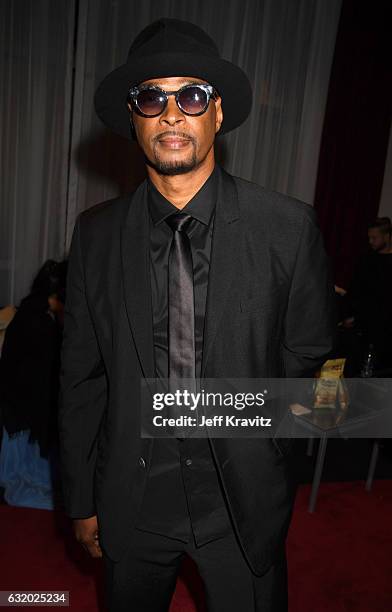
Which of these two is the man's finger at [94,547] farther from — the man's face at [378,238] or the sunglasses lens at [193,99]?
the man's face at [378,238]

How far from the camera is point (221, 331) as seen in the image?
1.35m

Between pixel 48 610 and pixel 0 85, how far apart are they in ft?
13.4

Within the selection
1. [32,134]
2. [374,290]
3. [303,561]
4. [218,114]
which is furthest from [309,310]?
[32,134]

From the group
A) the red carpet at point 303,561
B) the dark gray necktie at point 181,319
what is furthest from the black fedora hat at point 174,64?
the red carpet at point 303,561

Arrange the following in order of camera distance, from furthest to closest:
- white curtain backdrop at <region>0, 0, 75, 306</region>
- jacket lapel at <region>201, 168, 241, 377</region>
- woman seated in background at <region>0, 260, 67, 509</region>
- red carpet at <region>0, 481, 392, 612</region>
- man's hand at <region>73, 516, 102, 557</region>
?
1. white curtain backdrop at <region>0, 0, 75, 306</region>
2. woman seated in background at <region>0, 260, 67, 509</region>
3. red carpet at <region>0, 481, 392, 612</region>
4. man's hand at <region>73, 516, 102, 557</region>
5. jacket lapel at <region>201, 168, 241, 377</region>

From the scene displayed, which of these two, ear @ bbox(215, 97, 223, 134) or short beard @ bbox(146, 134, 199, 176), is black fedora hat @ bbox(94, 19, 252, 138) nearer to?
ear @ bbox(215, 97, 223, 134)

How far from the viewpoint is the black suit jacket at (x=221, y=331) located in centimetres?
137

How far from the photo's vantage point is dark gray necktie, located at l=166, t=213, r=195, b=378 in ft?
4.50

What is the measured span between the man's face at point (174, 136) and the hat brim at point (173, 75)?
3 centimetres

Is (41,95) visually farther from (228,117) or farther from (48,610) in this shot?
(48,610)

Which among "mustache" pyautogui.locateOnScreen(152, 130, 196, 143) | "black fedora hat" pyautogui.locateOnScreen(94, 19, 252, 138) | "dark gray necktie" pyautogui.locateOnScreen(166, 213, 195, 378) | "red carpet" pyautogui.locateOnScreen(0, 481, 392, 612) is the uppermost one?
"black fedora hat" pyautogui.locateOnScreen(94, 19, 252, 138)

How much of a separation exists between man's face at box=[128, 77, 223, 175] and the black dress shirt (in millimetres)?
105

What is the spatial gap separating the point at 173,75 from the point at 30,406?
215 centimetres

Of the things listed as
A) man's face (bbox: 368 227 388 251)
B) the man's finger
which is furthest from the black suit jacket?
man's face (bbox: 368 227 388 251)
